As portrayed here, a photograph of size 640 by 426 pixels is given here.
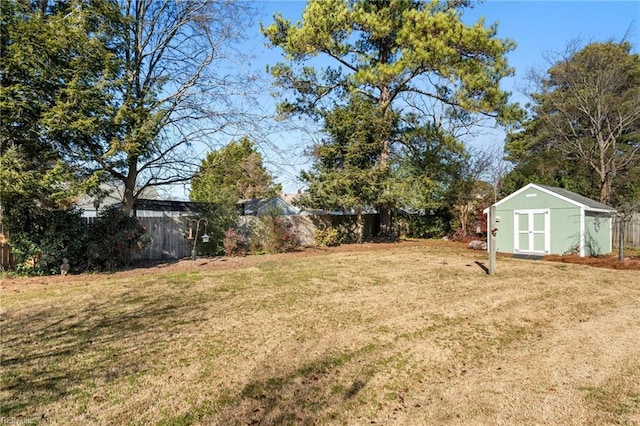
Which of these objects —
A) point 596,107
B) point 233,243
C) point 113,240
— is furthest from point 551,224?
point 113,240

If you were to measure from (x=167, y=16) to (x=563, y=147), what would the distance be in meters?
20.5

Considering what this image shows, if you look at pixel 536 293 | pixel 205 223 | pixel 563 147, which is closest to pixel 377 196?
pixel 205 223

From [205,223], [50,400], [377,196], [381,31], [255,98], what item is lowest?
[50,400]

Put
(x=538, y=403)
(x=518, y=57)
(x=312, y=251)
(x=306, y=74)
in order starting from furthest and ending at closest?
(x=306, y=74) → (x=518, y=57) → (x=312, y=251) → (x=538, y=403)

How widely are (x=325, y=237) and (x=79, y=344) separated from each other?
12.5 metres

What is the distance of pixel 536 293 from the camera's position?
6.41 meters

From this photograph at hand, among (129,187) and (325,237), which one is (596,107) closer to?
(325,237)

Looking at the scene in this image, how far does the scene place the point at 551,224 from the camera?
1268cm

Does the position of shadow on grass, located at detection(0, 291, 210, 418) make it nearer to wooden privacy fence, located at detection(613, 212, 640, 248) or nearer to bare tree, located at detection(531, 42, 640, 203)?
wooden privacy fence, located at detection(613, 212, 640, 248)

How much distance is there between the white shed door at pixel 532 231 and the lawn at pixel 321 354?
603cm

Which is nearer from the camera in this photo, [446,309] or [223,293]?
[446,309]

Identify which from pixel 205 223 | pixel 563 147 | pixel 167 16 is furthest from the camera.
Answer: pixel 563 147

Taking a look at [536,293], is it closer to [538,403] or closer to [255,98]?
[538,403]

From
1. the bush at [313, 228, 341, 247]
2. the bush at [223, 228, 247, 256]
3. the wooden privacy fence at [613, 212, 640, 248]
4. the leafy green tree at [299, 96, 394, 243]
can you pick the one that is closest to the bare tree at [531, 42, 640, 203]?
the wooden privacy fence at [613, 212, 640, 248]
